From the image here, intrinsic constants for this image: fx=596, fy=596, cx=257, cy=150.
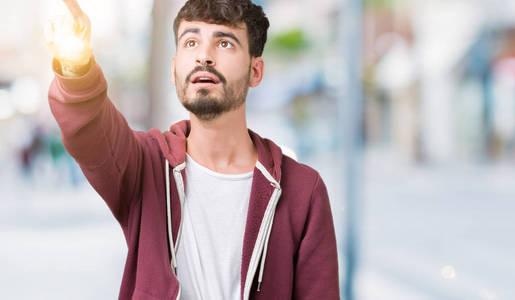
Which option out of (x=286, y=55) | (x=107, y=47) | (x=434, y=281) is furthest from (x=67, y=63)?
(x=286, y=55)

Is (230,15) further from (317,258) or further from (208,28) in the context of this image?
(317,258)

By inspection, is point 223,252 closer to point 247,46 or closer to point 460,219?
point 247,46

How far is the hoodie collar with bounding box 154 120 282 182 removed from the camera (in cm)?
139

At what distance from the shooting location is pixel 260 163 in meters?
1.43

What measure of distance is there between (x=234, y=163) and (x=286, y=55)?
23.1 meters

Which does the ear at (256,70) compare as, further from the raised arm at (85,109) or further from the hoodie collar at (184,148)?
the raised arm at (85,109)

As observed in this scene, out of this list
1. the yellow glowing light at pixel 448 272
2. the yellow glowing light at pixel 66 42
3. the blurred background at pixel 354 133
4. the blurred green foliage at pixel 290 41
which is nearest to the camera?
the yellow glowing light at pixel 66 42

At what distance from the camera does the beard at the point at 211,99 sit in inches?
50.5

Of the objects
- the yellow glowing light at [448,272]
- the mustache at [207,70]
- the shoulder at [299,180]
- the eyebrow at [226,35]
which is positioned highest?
the eyebrow at [226,35]

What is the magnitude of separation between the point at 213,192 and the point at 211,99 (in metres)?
0.23

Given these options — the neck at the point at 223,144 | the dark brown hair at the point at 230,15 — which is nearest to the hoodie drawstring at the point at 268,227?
the neck at the point at 223,144

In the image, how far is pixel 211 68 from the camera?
1.29m

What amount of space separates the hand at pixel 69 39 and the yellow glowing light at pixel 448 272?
4410 millimetres

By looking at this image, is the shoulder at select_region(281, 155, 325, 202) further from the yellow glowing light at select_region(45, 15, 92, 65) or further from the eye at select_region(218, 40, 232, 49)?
the yellow glowing light at select_region(45, 15, 92, 65)
